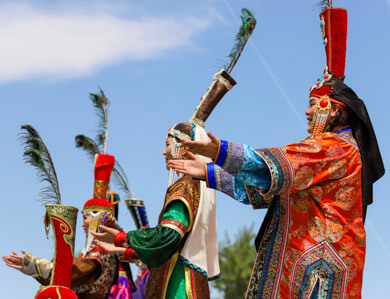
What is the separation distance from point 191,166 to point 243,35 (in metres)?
2.34

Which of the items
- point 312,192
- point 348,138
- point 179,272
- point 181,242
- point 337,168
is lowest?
point 179,272

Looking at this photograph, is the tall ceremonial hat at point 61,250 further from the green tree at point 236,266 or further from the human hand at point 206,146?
the green tree at point 236,266

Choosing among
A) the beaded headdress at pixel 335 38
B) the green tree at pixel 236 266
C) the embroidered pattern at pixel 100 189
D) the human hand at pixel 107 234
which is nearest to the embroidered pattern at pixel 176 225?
the human hand at pixel 107 234

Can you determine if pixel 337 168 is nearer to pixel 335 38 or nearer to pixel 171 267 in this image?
pixel 335 38

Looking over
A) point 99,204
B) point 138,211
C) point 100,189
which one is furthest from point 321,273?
point 138,211

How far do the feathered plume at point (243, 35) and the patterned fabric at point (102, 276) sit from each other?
2224 mm

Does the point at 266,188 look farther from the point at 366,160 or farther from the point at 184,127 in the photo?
the point at 184,127

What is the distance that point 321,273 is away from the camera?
157 inches

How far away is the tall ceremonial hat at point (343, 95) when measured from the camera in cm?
430

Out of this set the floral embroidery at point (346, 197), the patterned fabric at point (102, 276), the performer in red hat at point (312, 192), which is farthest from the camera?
the patterned fabric at point (102, 276)

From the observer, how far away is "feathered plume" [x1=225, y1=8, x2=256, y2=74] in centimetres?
599

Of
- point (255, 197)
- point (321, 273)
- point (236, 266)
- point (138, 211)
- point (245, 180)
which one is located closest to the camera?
point (245, 180)

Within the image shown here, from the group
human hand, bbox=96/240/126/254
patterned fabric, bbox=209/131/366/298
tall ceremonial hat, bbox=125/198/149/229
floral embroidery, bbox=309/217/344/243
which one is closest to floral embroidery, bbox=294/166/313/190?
patterned fabric, bbox=209/131/366/298

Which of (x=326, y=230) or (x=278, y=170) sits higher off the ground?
(x=278, y=170)
